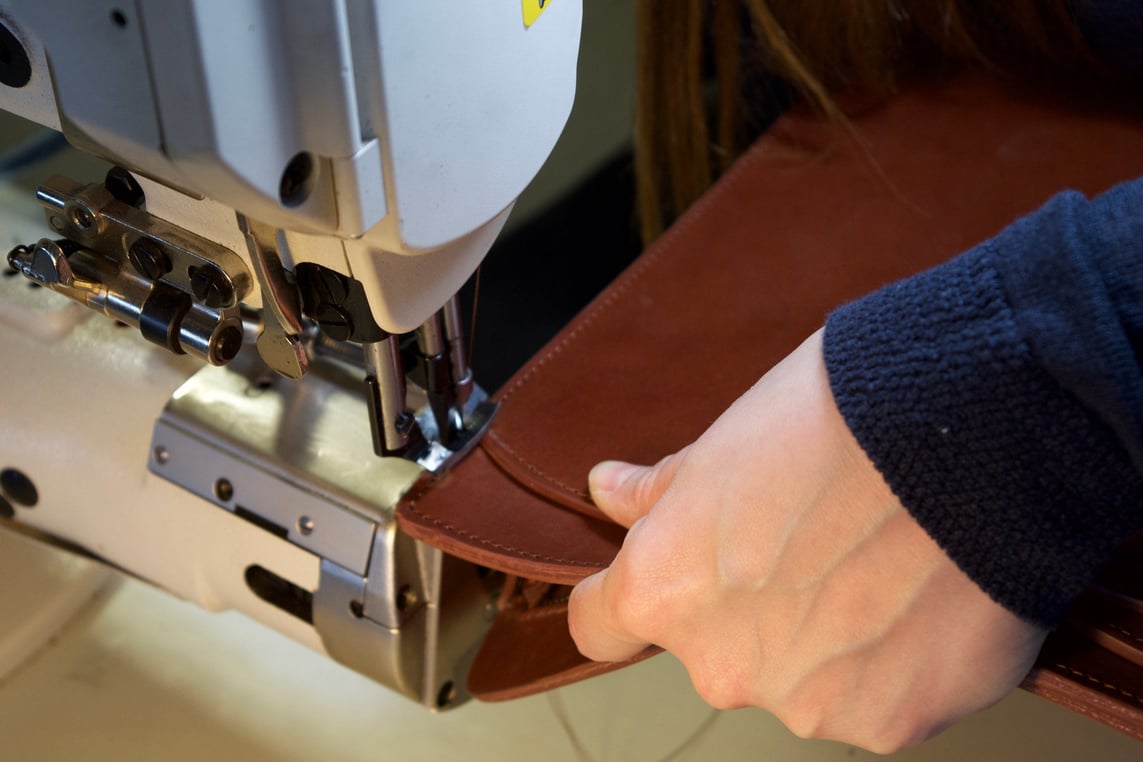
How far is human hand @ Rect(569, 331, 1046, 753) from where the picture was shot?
55cm

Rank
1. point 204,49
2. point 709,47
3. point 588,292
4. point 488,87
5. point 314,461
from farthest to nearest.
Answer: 1. point 588,292
2. point 709,47
3. point 314,461
4. point 488,87
5. point 204,49

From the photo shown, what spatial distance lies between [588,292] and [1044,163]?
0.63m

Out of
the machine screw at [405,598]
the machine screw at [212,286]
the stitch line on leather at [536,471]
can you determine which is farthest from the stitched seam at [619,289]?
the machine screw at [212,286]

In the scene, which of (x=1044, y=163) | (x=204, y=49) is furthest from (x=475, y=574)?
(x=1044, y=163)

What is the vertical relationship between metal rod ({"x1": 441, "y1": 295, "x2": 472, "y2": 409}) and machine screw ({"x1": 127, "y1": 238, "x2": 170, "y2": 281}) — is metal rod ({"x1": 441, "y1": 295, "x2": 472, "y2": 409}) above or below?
below

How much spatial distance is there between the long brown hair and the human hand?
493 millimetres

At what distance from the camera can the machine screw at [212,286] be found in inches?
24.4

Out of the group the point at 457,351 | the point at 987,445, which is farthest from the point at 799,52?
the point at 987,445

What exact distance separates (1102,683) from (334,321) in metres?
0.48

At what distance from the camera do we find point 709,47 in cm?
113

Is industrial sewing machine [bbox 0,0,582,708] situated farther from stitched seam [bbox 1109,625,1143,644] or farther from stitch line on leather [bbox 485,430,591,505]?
stitched seam [bbox 1109,625,1143,644]

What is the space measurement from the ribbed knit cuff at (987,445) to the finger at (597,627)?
0.20 meters

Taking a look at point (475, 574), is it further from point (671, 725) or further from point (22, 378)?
point (22, 378)

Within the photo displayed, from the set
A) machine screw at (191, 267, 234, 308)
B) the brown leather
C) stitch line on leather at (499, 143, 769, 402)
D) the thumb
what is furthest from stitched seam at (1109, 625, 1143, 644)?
machine screw at (191, 267, 234, 308)
